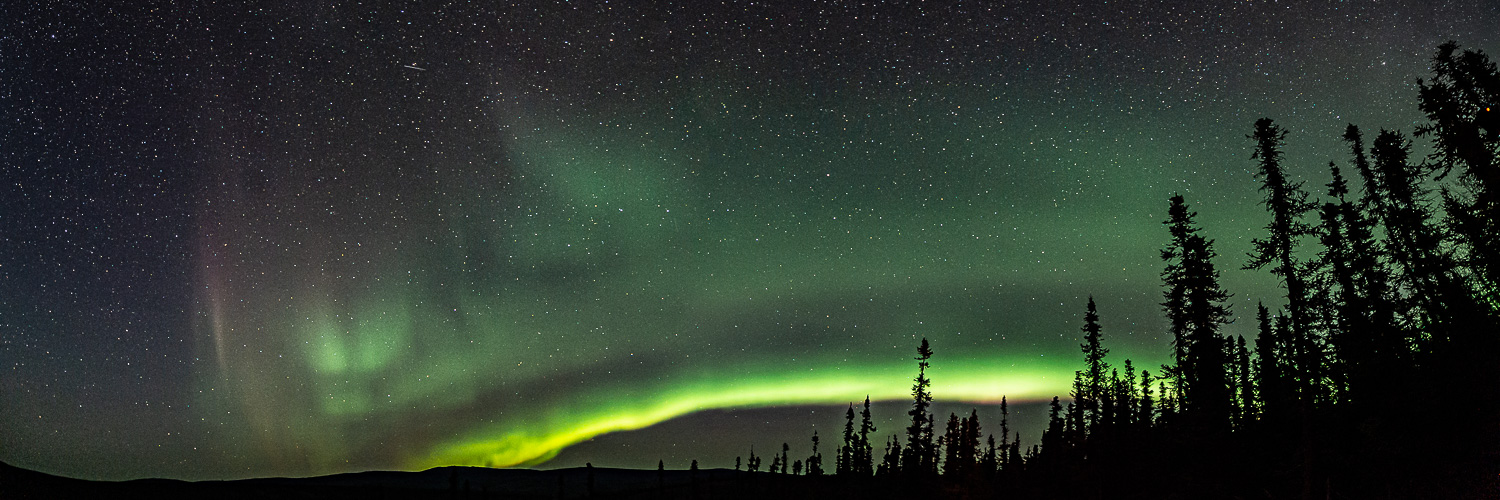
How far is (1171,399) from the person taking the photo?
133 feet

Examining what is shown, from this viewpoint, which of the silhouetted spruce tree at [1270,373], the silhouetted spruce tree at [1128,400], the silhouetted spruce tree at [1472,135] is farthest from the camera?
the silhouetted spruce tree at [1128,400]

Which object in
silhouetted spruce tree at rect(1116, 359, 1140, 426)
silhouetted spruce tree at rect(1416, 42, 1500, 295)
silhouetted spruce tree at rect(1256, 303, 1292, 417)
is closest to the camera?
silhouetted spruce tree at rect(1416, 42, 1500, 295)

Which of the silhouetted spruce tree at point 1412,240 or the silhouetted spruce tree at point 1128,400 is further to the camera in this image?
the silhouetted spruce tree at point 1128,400

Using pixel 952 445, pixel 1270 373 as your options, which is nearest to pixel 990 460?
pixel 952 445

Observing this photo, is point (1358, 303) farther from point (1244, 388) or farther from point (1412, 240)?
point (1244, 388)

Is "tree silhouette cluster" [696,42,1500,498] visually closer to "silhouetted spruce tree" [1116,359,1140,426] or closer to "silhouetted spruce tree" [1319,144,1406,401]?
"silhouetted spruce tree" [1319,144,1406,401]

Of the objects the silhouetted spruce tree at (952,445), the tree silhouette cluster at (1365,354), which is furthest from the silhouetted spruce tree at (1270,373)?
the silhouetted spruce tree at (952,445)

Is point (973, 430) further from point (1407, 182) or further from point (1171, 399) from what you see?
point (1407, 182)

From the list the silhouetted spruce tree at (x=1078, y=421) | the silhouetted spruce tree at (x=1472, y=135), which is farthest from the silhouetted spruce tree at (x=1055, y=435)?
the silhouetted spruce tree at (x=1472, y=135)

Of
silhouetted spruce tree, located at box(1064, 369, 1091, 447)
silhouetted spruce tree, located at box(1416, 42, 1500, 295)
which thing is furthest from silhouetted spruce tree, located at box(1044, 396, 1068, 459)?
silhouetted spruce tree, located at box(1416, 42, 1500, 295)

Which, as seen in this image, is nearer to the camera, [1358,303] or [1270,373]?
[1358,303]

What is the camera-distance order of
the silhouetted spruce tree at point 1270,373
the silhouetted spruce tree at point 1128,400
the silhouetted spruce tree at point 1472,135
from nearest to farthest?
the silhouetted spruce tree at point 1472,135 < the silhouetted spruce tree at point 1270,373 < the silhouetted spruce tree at point 1128,400

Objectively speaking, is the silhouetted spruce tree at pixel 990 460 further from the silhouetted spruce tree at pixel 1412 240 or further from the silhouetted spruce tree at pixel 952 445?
the silhouetted spruce tree at pixel 1412 240

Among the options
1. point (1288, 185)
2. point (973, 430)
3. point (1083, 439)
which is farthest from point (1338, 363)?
point (973, 430)
